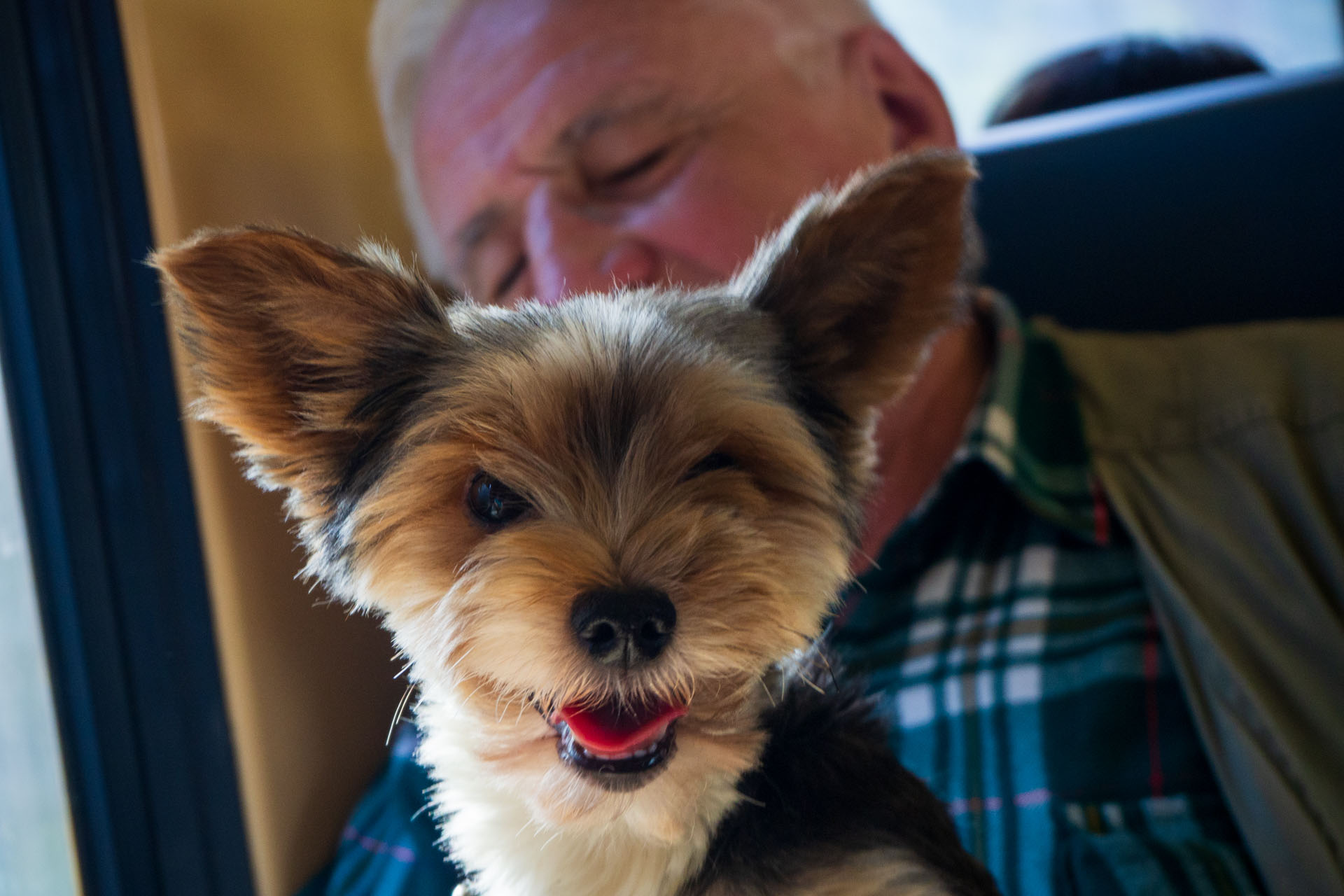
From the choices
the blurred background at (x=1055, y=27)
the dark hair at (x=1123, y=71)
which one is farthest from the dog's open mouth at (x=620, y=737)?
the blurred background at (x=1055, y=27)

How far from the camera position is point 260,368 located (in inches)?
31.9

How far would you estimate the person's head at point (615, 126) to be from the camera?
48.8 inches

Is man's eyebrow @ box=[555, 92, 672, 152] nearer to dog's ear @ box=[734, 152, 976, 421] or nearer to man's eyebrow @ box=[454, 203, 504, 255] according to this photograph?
man's eyebrow @ box=[454, 203, 504, 255]

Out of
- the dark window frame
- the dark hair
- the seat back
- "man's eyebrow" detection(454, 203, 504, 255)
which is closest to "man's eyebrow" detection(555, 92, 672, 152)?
"man's eyebrow" detection(454, 203, 504, 255)

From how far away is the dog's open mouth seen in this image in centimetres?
73

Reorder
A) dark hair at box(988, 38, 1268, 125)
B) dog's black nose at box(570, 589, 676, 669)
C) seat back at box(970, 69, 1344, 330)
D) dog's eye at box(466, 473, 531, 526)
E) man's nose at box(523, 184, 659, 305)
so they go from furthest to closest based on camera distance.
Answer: dark hair at box(988, 38, 1268, 125) → seat back at box(970, 69, 1344, 330) → man's nose at box(523, 184, 659, 305) → dog's eye at box(466, 473, 531, 526) → dog's black nose at box(570, 589, 676, 669)

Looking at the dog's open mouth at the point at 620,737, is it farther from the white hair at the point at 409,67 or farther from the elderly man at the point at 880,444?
the white hair at the point at 409,67

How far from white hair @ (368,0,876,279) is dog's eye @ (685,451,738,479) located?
89 centimetres

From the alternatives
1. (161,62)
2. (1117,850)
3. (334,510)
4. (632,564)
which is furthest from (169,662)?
(1117,850)

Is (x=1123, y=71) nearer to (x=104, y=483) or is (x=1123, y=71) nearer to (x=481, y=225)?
(x=481, y=225)

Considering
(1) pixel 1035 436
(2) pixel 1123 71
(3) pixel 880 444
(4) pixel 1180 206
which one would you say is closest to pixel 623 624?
(3) pixel 880 444

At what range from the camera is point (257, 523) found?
1.35 metres

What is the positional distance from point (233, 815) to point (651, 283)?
2.87 ft

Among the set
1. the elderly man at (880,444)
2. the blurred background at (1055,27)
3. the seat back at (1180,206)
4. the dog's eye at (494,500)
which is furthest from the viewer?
the blurred background at (1055,27)
